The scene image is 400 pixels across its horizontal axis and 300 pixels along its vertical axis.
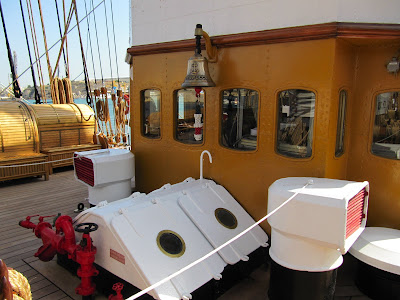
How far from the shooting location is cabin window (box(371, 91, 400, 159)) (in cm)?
400

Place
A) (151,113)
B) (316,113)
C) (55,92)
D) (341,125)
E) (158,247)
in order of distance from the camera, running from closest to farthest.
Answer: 1. (158,247)
2. (316,113)
3. (341,125)
4. (151,113)
5. (55,92)

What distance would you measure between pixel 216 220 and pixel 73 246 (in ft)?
5.25

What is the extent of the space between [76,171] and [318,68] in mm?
3891

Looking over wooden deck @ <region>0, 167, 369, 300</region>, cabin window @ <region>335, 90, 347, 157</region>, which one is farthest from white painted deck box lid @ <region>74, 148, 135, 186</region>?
cabin window @ <region>335, 90, 347, 157</region>

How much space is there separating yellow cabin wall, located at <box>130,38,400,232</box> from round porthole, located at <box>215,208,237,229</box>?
362 mm

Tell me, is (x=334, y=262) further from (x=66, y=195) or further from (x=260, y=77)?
(x=66, y=195)

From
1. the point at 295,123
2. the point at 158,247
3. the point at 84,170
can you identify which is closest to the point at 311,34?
the point at 295,123

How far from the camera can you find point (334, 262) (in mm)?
3172

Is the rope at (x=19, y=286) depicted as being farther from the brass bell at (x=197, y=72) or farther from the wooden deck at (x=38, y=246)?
the brass bell at (x=197, y=72)

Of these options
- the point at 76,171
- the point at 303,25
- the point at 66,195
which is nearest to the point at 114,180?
the point at 76,171

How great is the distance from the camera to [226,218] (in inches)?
164

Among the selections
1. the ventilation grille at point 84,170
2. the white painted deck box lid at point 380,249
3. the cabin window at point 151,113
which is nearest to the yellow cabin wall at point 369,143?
the white painted deck box lid at point 380,249

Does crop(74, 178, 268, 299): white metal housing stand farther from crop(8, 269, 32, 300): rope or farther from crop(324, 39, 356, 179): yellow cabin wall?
crop(324, 39, 356, 179): yellow cabin wall

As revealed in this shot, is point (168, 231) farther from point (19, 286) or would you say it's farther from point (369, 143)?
point (369, 143)
